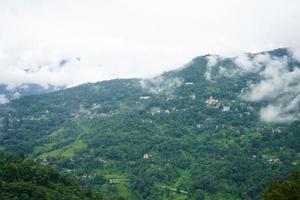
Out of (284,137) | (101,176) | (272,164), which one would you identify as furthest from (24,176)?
(284,137)

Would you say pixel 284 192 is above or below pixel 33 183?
above

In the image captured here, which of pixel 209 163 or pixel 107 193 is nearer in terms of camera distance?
pixel 107 193

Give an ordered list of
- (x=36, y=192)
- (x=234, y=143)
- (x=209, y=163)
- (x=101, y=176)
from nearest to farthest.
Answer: (x=36, y=192)
(x=101, y=176)
(x=209, y=163)
(x=234, y=143)

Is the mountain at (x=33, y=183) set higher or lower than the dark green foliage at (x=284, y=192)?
lower

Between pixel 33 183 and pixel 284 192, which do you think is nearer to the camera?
pixel 284 192

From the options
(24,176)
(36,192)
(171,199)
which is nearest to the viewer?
(36,192)

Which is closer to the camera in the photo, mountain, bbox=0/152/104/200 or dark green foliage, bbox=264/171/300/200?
dark green foliage, bbox=264/171/300/200

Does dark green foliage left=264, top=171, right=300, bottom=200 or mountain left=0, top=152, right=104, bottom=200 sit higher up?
dark green foliage left=264, top=171, right=300, bottom=200

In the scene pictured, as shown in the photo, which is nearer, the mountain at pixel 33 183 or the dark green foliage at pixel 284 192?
the dark green foliage at pixel 284 192

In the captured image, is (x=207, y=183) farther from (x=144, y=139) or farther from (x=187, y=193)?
(x=144, y=139)

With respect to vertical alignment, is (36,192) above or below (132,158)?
above
